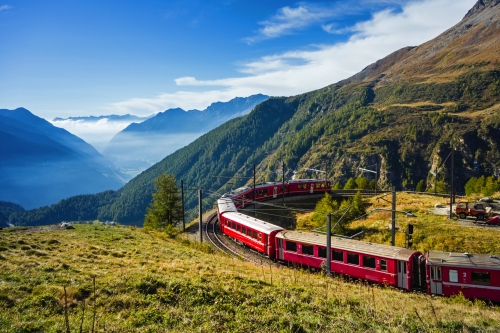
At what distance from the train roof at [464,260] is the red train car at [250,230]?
38.6 ft

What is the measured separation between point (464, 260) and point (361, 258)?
5396mm

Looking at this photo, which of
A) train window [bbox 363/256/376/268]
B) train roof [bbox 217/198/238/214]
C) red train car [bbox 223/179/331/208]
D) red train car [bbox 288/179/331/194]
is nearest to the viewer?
train window [bbox 363/256/376/268]

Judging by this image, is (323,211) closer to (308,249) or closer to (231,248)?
(231,248)

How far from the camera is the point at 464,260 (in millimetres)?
16469

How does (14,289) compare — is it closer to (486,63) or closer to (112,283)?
(112,283)

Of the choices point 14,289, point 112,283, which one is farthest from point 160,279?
point 14,289

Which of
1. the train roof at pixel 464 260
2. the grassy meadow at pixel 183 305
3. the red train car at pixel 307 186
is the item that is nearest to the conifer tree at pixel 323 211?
the train roof at pixel 464 260

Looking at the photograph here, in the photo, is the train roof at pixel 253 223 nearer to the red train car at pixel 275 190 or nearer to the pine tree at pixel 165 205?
the pine tree at pixel 165 205

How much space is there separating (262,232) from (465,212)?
809 inches

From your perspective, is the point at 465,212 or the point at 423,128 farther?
the point at 423,128

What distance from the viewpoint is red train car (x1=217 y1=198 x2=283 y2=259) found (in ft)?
83.7

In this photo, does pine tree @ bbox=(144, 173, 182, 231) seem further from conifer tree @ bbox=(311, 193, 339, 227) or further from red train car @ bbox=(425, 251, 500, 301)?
red train car @ bbox=(425, 251, 500, 301)

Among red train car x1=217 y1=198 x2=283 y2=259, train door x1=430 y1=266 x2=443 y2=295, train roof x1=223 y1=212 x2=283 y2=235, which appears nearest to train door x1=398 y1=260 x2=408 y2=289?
train door x1=430 y1=266 x2=443 y2=295

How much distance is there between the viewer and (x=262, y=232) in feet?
86.5
